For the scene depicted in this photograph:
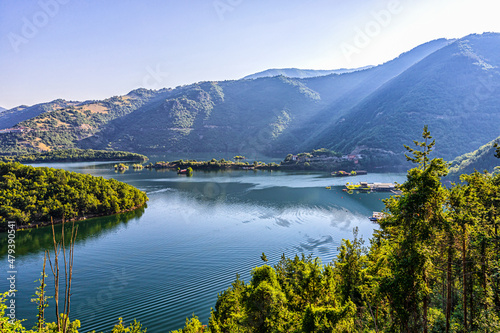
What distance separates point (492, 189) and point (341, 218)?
1309 inches

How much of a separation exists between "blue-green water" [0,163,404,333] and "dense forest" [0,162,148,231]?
234 centimetres

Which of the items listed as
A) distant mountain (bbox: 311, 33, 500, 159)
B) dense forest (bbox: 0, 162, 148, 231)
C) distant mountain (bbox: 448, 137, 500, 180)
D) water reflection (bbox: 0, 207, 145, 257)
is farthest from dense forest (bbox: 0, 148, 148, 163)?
distant mountain (bbox: 448, 137, 500, 180)

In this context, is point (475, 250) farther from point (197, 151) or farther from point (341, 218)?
point (197, 151)

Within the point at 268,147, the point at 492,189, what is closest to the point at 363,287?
the point at 492,189

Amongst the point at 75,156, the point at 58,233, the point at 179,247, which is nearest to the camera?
the point at 179,247

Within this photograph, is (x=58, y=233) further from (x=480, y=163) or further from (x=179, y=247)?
(x=480, y=163)

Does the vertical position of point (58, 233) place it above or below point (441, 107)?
below

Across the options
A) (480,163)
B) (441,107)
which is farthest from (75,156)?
(441,107)

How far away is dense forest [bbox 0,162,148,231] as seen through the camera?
3778 centimetres

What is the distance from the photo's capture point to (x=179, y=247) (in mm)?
A: 32344

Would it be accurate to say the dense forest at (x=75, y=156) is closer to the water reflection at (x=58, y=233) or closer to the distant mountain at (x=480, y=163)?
the water reflection at (x=58, y=233)

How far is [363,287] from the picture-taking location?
40.7ft

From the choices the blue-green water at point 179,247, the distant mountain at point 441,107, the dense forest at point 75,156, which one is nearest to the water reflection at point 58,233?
the blue-green water at point 179,247

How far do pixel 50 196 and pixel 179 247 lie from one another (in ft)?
78.0
